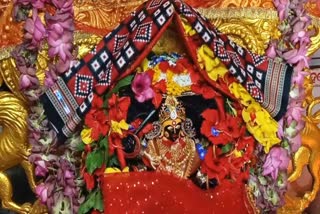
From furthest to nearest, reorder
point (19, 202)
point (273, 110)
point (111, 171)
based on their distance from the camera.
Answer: point (19, 202) < point (273, 110) < point (111, 171)

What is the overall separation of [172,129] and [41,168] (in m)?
0.28

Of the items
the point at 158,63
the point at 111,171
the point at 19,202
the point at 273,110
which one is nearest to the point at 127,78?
the point at 158,63

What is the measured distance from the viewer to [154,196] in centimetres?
164

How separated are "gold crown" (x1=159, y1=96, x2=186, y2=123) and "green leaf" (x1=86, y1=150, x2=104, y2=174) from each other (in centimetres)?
14

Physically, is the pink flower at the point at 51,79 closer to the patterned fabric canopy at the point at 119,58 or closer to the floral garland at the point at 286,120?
the patterned fabric canopy at the point at 119,58

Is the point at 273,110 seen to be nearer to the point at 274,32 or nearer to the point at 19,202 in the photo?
the point at 274,32

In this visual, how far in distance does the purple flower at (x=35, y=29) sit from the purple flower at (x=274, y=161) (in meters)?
0.55

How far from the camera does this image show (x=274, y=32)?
188 centimetres

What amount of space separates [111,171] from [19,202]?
0.39 metres

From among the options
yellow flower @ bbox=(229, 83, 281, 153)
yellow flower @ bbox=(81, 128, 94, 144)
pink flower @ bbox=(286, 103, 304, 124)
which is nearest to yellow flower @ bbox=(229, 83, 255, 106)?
yellow flower @ bbox=(229, 83, 281, 153)

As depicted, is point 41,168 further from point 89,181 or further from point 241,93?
point 241,93

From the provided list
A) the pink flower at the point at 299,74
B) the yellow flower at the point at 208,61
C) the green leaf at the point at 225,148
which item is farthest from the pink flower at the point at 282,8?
the green leaf at the point at 225,148

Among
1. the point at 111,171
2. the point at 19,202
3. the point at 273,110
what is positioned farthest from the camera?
the point at 19,202

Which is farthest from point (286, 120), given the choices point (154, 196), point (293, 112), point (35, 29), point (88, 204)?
point (35, 29)
